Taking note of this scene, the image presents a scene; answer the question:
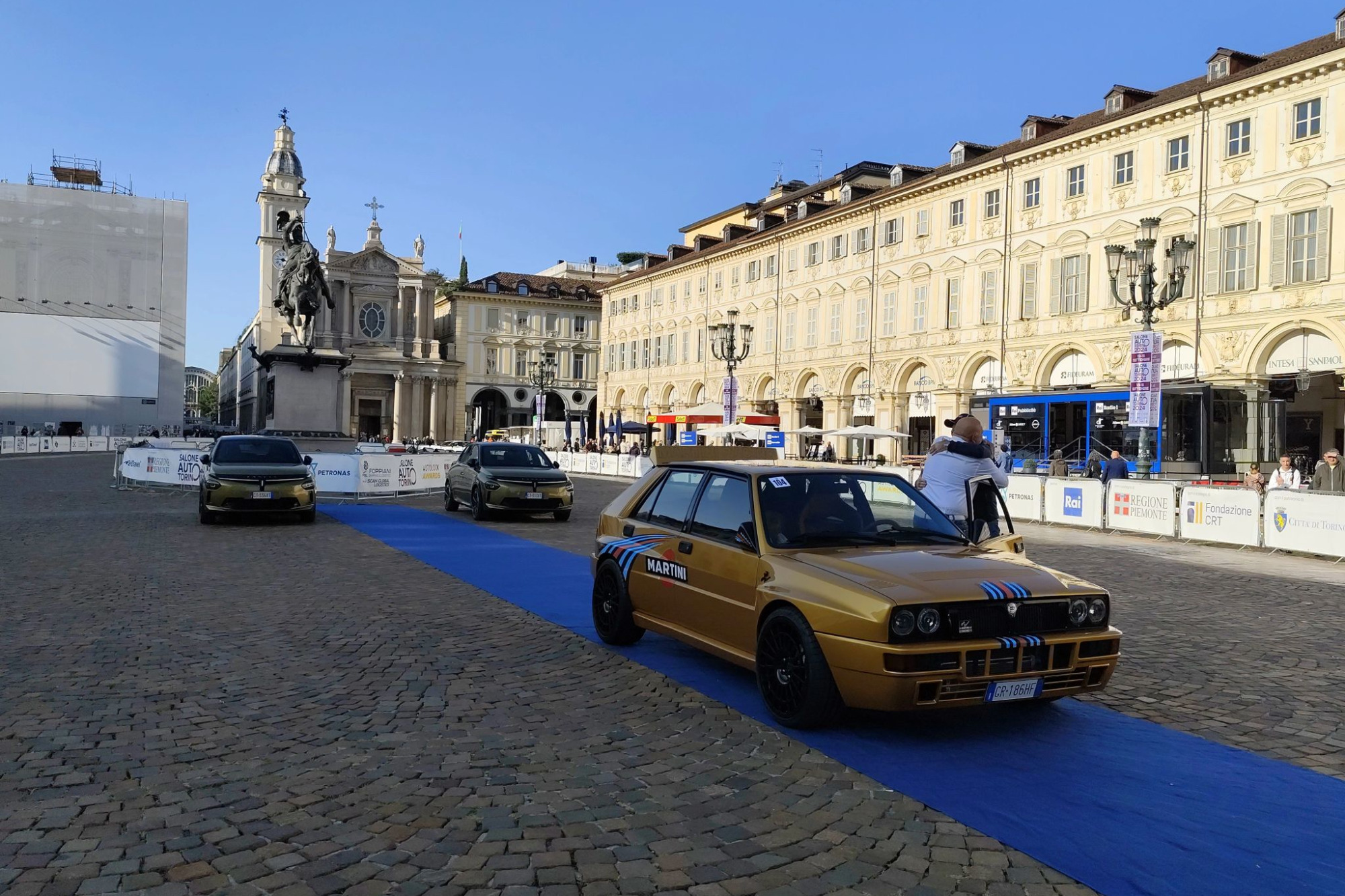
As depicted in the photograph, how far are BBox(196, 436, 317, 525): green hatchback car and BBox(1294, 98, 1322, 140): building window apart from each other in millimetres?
30382

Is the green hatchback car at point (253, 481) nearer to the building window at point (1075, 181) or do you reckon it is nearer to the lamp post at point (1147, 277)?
the lamp post at point (1147, 277)

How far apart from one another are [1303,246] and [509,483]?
26.0 metres

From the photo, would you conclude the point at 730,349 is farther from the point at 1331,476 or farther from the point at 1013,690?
the point at 1013,690

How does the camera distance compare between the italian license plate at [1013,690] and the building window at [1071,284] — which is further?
the building window at [1071,284]

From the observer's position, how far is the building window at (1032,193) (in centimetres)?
4069

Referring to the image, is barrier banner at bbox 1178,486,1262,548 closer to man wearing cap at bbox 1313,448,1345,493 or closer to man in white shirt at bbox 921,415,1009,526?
man wearing cap at bbox 1313,448,1345,493

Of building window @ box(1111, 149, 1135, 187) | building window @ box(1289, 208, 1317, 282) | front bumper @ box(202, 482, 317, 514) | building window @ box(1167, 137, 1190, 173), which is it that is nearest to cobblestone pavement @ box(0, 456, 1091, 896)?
front bumper @ box(202, 482, 317, 514)

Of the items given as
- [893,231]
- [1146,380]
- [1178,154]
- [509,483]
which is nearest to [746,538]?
[509,483]

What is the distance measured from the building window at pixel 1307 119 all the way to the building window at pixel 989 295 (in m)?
12.3

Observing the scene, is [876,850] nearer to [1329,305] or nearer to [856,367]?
[1329,305]

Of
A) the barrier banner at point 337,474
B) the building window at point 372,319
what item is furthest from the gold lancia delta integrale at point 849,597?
the building window at point 372,319

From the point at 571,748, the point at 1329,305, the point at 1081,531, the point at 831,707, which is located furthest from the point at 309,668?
the point at 1329,305

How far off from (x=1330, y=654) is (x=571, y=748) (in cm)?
676

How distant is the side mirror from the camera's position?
247 inches
